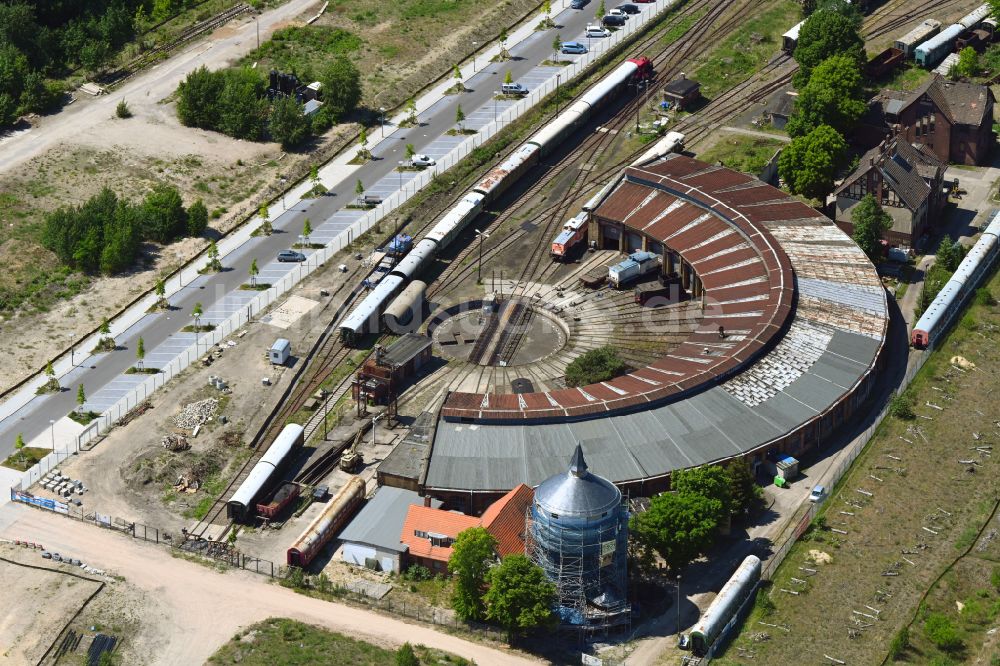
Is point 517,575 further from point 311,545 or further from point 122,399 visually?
point 122,399

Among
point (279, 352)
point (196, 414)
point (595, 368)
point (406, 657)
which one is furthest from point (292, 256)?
point (406, 657)

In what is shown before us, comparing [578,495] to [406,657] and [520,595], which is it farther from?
[406,657]

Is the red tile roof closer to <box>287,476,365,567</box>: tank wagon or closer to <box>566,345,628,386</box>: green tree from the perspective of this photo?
<box>287,476,365,567</box>: tank wagon

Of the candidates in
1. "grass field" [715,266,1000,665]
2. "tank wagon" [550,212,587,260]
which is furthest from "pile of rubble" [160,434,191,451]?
"grass field" [715,266,1000,665]

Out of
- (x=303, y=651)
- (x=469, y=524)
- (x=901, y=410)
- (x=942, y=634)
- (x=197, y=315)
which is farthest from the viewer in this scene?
(x=197, y=315)

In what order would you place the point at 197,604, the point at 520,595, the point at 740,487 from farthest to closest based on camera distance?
the point at 740,487
the point at 197,604
the point at 520,595

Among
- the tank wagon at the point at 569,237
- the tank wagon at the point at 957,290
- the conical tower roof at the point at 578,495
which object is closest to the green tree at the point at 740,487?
the conical tower roof at the point at 578,495

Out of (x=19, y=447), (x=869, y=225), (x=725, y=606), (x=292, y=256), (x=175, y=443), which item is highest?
(x=869, y=225)
